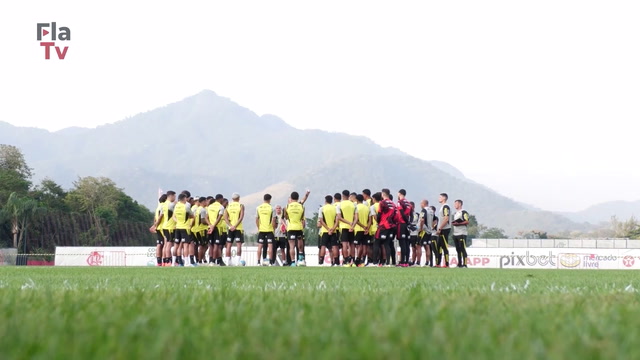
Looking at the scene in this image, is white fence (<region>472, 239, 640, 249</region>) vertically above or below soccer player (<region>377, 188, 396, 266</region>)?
below

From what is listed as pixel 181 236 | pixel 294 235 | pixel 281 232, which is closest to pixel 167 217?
pixel 181 236

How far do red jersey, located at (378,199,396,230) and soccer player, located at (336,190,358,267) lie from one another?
30.5 inches

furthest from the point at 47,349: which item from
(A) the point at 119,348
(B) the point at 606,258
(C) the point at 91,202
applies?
(C) the point at 91,202

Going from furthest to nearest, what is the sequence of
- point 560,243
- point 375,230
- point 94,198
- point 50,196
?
1. point 94,198
2. point 50,196
3. point 560,243
4. point 375,230

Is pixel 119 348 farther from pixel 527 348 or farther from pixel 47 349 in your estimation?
pixel 527 348

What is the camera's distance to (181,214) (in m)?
22.2

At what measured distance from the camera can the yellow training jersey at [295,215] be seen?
2216 centimetres

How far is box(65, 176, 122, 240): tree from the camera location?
90312 mm

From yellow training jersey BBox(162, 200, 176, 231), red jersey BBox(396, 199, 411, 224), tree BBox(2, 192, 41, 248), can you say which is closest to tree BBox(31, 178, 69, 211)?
tree BBox(2, 192, 41, 248)

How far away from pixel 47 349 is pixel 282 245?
73.0ft

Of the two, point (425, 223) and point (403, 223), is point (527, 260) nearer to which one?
point (425, 223)

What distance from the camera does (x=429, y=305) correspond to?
167 inches

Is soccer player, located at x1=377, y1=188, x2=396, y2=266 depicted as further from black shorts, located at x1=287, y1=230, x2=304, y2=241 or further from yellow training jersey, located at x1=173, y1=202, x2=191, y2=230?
yellow training jersey, located at x1=173, y1=202, x2=191, y2=230

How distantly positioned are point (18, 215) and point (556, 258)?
4664 cm
